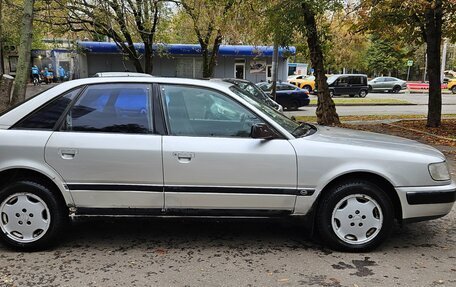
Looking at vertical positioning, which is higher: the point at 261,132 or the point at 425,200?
the point at 261,132

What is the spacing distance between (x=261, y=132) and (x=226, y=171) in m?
0.48

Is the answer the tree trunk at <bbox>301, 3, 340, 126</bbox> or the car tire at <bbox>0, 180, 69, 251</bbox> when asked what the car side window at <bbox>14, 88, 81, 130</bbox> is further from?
the tree trunk at <bbox>301, 3, 340, 126</bbox>

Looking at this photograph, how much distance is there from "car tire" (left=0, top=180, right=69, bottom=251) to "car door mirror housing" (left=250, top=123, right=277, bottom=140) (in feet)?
6.30

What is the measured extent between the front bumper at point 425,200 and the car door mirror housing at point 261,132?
128cm

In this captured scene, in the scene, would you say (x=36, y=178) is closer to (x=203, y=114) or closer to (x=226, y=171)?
(x=203, y=114)

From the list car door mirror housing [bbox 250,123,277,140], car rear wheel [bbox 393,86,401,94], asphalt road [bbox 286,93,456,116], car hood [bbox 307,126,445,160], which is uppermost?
car rear wheel [bbox 393,86,401,94]

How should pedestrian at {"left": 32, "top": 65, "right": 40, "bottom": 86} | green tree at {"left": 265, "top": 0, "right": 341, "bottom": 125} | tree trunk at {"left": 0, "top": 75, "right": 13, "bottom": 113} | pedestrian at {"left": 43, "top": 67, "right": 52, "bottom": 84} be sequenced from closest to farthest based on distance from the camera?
tree trunk at {"left": 0, "top": 75, "right": 13, "bottom": 113}
green tree at {"left": 265, "top": 0, "right": 341, "bottom": 125}
pedestrian at {"left": 32, "top": 65, "right": 40, "bottom": 86}
pedestrian at {"left": 43, "top": 67, "right": 52, "bottom": 84}

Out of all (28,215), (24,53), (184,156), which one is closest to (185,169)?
(184,156)

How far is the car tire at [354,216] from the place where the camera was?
13.3 feet

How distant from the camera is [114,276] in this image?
3.63m

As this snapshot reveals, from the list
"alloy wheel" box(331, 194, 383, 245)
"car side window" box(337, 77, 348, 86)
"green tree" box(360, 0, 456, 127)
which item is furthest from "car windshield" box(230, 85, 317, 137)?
"car side window" box(337, 77, 348, 86)

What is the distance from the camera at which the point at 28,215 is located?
4.05 metres

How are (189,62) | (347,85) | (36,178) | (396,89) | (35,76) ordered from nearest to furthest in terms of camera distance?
(36,178), (347,85), (189,62), (35,76), (396,89)

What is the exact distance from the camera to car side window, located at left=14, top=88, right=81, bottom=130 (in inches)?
160
